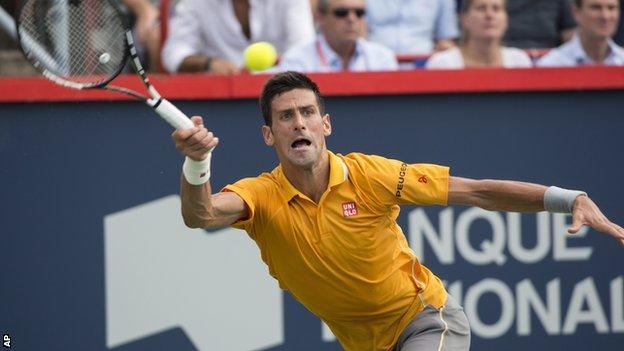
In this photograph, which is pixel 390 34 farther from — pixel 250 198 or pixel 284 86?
pixel 250 198

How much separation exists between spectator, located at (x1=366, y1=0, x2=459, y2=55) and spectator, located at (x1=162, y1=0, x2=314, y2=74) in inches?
21.7

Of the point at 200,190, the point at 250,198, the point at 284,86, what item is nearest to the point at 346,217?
the point at 250,198

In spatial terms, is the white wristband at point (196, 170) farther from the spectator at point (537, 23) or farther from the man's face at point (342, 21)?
the spectator at point (537, 23)

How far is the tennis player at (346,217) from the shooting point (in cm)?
525

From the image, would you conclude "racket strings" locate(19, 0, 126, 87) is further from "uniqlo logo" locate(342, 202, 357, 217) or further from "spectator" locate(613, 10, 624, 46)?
"spectator" locate(613, 10, 624, 46)

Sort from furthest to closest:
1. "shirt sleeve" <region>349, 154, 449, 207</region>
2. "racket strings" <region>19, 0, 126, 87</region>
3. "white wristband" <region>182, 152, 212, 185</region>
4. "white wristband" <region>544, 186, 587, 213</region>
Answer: "racket strings" <region>19, 0, 126, 87</region> → "shirt sleeve" <region>349, 154, 449, 207</region> → "white wristband" <region>544, 186, 587, 213</region> → "white wristband" <region>182, 152, 212, 185</region>

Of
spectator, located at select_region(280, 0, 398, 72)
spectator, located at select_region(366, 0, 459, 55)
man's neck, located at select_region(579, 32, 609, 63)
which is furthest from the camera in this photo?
spectator, located at select_region(366, 0, 459, 55)

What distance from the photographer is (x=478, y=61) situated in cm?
796

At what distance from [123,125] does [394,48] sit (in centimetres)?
218

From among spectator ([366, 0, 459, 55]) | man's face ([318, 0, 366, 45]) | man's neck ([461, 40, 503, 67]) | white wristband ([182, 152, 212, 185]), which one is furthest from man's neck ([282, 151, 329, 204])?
spectator ([366, 0, 459, 55])

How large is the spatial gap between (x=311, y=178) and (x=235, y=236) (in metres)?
1.85

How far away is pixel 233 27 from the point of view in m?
8.03

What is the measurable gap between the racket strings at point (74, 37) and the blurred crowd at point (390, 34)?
3.70 ft

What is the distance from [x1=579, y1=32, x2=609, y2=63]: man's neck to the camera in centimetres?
804
